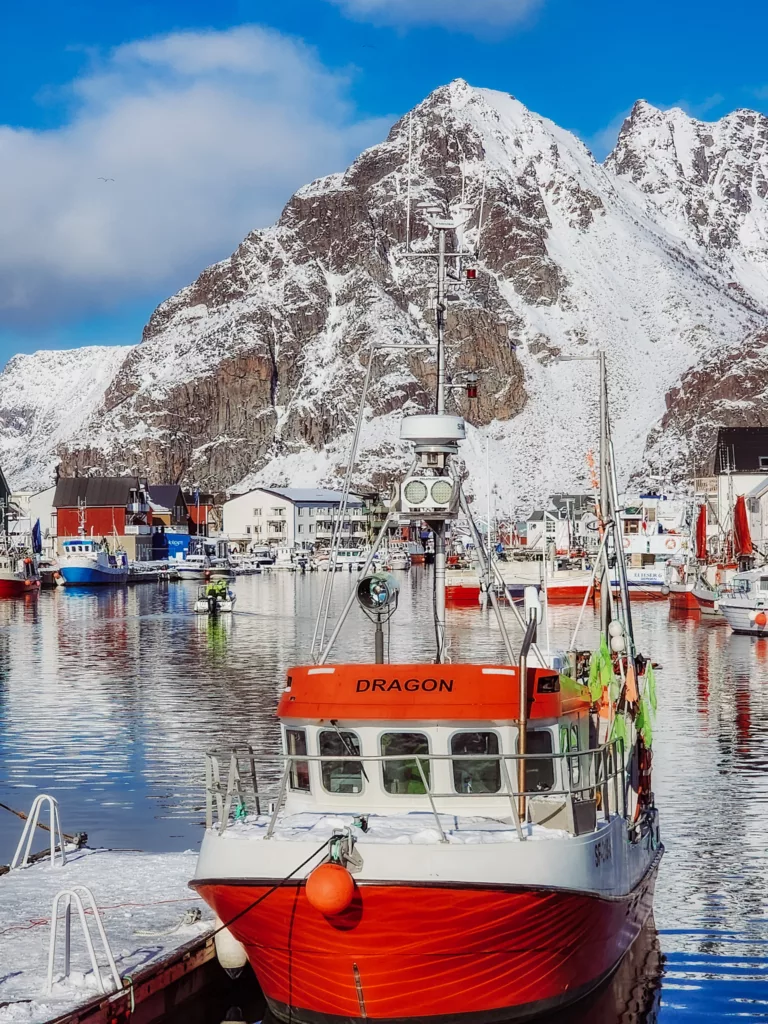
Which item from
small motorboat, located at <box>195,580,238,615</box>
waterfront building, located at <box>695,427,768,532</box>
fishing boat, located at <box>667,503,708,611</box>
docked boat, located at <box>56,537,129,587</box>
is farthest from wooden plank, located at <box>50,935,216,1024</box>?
waterfront building, located at <box>695,427,768,532</box>

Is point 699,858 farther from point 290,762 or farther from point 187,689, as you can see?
point 187,689

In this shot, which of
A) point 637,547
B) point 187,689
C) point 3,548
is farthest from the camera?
point 3,548

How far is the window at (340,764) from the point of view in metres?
19.1

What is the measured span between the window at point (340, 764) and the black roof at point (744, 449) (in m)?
177

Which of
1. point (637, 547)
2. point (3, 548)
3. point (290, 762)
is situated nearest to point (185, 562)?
point (3, 548)

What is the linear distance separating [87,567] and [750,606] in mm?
96207

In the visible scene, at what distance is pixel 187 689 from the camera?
59344 millimetres

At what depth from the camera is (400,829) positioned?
1814cm

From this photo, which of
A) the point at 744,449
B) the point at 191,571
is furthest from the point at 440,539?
the point at 744,449

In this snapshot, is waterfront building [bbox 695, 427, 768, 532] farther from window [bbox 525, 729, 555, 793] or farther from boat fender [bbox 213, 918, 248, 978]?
boat fender [bbox 213, 918, 248, 978]

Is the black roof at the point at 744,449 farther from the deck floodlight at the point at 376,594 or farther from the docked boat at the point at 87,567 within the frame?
the deck floodlight at the point at 376,594

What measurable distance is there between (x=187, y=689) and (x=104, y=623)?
4178 cm

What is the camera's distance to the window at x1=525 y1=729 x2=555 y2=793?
750 inches

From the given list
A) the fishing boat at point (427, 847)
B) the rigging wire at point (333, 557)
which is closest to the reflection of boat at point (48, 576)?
the rigging wire at point (333, 557)
